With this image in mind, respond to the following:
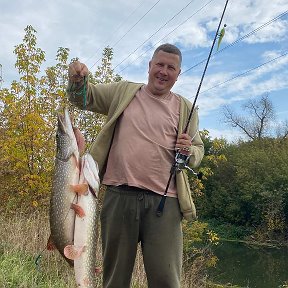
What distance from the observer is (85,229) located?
102 inches

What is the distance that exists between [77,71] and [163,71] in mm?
616

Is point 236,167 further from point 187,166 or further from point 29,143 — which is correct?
point 187,166

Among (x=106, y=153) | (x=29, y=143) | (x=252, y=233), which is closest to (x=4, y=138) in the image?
(x=29, y=143)

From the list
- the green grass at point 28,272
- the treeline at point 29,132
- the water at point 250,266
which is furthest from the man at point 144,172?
the water at point 250,266

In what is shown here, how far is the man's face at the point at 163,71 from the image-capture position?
3156 millimetres

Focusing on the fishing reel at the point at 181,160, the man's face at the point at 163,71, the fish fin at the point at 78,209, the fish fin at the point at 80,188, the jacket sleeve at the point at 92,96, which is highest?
the man's face at the point at 163,71

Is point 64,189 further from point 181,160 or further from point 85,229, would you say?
point 181,160

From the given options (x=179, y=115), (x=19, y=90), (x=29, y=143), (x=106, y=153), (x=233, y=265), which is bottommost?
(x=233, y=265)

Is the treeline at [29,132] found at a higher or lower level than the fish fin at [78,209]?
higher

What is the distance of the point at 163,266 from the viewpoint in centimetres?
300

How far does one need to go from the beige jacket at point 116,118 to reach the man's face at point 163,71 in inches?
6.1

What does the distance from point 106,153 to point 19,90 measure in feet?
22.3

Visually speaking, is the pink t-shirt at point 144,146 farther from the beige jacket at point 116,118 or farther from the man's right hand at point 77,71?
the man's right hand at point 77,71

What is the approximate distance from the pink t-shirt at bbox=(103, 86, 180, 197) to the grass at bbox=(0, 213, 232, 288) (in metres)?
1.86
